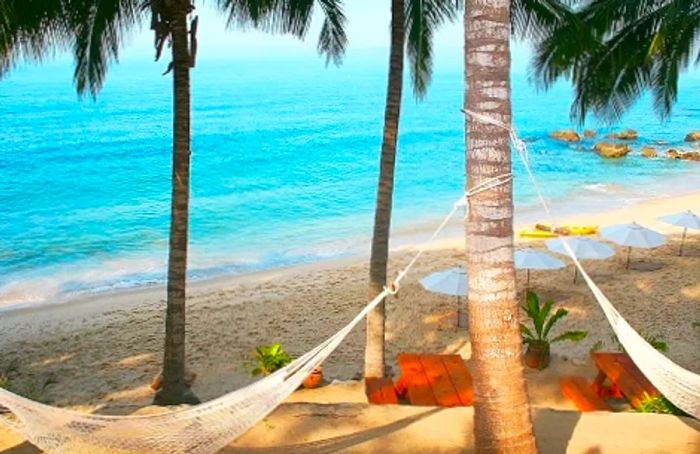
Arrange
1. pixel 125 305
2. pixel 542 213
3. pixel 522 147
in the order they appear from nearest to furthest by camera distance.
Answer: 1. pixel 522 147
2. pixel 125 305
3. pixel 542 213

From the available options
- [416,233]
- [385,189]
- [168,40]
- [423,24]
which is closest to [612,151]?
[416,233]

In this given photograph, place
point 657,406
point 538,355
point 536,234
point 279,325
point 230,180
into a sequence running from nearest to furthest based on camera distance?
point 657,406
point 538,355
point 279,325
point 536,234
point 230,180

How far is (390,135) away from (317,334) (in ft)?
10.7

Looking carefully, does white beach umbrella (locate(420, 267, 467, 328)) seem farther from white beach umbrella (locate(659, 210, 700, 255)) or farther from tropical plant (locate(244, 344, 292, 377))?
white beach umbrella (locate(659, 210, 700, 255))

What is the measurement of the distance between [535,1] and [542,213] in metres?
11.1

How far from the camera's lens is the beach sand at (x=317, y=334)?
403 centimetres

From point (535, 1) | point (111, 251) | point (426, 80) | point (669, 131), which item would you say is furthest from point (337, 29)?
point (669, 131)

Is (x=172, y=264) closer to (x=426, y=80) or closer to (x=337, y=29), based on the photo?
(x=337, y=29)

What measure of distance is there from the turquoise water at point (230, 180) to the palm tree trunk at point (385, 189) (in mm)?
4323

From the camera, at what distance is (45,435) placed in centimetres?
309

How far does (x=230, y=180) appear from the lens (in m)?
24.8

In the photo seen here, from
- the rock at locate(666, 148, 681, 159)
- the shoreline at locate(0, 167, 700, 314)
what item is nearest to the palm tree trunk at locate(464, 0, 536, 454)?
the shoreline at locate(0, 167, 700, 314)

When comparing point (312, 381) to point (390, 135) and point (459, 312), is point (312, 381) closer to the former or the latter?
point (390, 135)

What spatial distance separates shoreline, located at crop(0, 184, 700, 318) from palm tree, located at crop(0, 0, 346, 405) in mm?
4872
